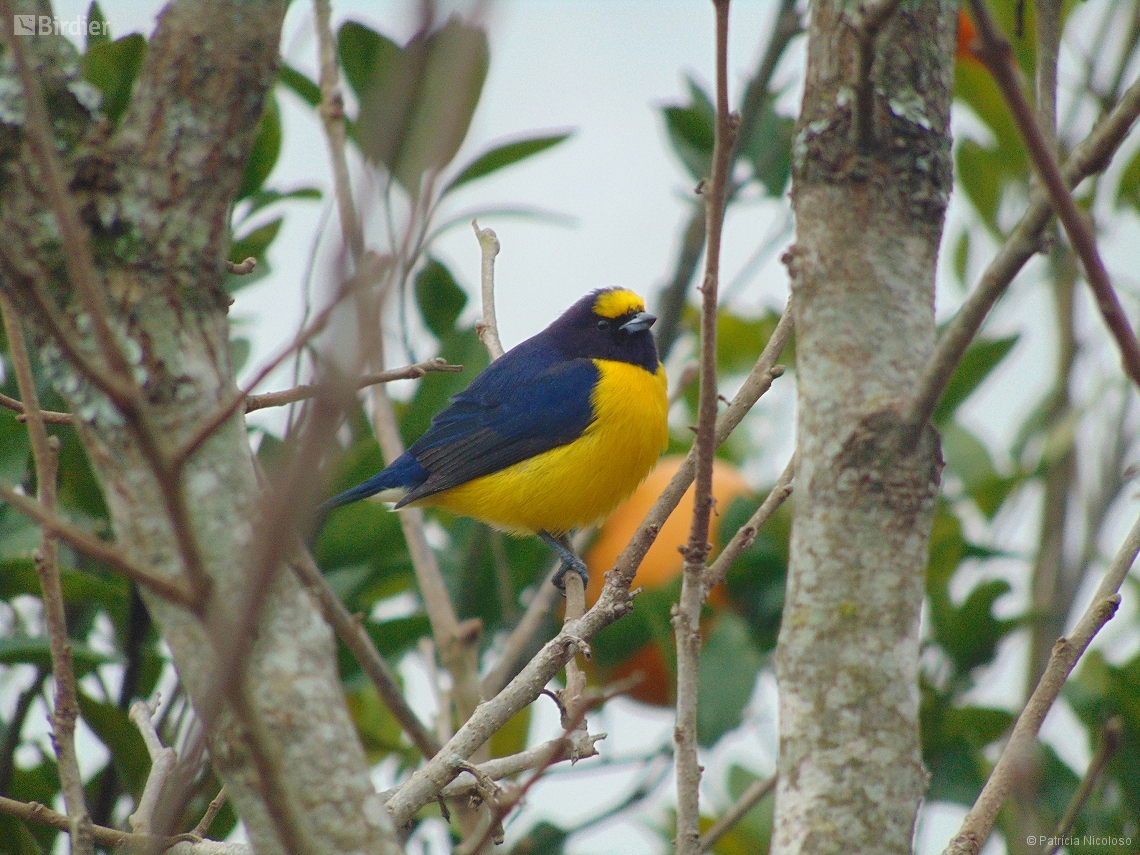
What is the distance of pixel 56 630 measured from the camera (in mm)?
2176

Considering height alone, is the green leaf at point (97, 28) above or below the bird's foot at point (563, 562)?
above

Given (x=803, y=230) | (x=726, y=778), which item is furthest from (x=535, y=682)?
(x=726, y=778)

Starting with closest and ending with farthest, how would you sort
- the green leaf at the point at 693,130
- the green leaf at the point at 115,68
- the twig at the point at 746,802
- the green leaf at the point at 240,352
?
1. the twig at the point at 746,802
2. the green leaf at the point at 115,68
3. the green leaf at the point at 240,352
4. the green leaf at the point at 693,130

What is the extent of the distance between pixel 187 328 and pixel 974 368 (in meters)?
3.48

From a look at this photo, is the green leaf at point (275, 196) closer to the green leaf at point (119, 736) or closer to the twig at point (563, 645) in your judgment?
the green leaf at point (119, 736)

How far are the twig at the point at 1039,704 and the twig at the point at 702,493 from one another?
45cm

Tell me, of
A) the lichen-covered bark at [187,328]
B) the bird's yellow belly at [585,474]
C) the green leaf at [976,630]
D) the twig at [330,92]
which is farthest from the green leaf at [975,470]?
the lichen-covered bark at [187,328]

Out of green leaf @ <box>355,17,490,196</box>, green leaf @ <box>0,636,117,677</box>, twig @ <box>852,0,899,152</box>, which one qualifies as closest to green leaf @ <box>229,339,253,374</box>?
green leaf @ <box>0,636,117,677</box>

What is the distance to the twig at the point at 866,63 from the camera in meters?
1.62

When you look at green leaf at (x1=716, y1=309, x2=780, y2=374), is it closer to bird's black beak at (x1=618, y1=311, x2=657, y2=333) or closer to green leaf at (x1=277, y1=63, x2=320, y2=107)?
bird's black beak at (x1=618, y1=311, x2=657, y2=333)

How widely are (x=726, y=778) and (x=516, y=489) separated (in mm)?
1433

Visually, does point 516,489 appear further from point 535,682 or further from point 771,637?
point 535,682

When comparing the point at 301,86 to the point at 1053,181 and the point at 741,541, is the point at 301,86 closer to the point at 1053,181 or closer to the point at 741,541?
the point at 741,541

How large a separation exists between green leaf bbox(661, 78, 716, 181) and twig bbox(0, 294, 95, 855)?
3.30m
